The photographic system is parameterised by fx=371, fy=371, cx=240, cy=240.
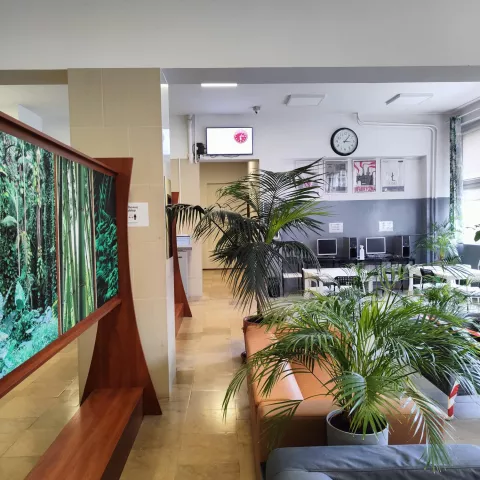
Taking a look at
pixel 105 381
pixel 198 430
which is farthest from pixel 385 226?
pixel 105 381

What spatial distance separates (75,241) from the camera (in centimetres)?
192

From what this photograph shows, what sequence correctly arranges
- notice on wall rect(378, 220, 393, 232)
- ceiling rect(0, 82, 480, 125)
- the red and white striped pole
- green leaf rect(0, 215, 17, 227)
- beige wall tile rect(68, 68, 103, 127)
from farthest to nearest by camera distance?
notice on wall rect(378, 220, 393, 232) → ceiling rect(0, 82, 480, 125) → beige wall tile rect(68, 68, 103, 127) → the red and white striped pole → green leaf rect(0, 215, 17, 227)

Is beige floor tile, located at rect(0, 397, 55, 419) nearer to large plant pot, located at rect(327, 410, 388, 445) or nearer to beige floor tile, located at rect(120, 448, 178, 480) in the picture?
beige floor tile, located at rect(120, 448, 178, 480)

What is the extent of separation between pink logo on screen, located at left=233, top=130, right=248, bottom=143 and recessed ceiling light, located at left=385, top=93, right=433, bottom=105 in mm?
2524

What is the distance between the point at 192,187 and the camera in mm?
7016

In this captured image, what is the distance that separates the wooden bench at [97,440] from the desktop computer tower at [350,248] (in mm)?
5380

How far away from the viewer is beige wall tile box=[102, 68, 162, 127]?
9.39 feet

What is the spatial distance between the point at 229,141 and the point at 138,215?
4434 millimetres

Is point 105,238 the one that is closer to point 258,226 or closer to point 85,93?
point 85,93

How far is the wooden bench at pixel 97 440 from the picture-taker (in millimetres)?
1767

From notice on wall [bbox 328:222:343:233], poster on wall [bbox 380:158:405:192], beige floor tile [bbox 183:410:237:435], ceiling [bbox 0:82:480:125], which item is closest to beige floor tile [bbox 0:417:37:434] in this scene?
beige floor tile [bbox 183:410:237:435]

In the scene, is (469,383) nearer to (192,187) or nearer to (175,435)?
(175,435)

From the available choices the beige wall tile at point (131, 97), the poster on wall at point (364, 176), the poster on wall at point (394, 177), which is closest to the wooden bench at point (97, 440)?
the beige wall tile at point (131, 97)

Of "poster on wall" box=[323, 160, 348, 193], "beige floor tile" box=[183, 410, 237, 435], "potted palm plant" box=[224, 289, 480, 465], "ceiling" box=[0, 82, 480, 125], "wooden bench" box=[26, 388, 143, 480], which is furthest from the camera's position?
"poster on wall" box=[323, 160, 348, 193]
